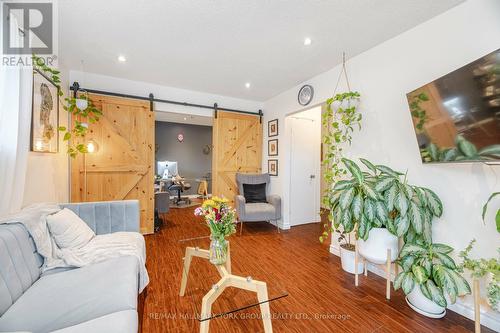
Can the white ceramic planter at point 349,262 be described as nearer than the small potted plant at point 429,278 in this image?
No

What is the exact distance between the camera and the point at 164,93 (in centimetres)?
375

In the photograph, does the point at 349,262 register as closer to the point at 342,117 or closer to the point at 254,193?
the point at 342,117

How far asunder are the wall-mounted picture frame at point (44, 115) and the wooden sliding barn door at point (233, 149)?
2.36 m

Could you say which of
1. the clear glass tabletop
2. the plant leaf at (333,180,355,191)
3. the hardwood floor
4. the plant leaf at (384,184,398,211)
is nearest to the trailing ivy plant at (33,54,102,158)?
the hardwood floor

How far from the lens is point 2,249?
3.80 feet

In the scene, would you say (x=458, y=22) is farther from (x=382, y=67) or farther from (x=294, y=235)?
(x=294, y=235)

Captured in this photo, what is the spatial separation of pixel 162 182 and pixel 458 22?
606cm

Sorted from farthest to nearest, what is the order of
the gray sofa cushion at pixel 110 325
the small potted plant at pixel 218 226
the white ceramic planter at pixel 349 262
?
the white ceramic planter at pixel 349 262, the small potted plant at pixel 218 226, the gray sofa cushion at pixel 110 325

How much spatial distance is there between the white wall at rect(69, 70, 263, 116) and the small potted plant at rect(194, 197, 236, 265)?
2.81m

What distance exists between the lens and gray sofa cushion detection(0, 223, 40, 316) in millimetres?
1135

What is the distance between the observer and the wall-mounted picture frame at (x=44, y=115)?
200cm

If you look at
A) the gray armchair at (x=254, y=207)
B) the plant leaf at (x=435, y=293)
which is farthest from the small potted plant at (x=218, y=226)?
the gray armchair at (x=254, y=207)

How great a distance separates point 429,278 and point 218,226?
1.76m

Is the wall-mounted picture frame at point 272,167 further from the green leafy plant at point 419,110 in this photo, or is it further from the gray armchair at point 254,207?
the green leafy plant at point 419,110
